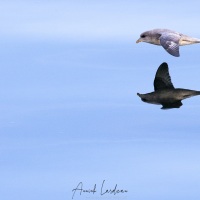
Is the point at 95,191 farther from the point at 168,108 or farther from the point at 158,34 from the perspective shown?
the point at 158,34

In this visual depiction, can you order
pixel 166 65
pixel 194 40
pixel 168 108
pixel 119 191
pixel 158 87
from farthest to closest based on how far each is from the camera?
pixel 194 40, pixel 166 65, pixel 158 87, pixel 168 108, pixel 119 191

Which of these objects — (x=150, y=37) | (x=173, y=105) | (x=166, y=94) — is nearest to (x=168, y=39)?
(x=150, y=37)

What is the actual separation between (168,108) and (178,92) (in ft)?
Result: 2.60

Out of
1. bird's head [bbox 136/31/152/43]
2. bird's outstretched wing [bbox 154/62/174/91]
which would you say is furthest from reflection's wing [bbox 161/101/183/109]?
bird's head [bbox 136/31/152/43]

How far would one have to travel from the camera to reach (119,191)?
43.4 feet

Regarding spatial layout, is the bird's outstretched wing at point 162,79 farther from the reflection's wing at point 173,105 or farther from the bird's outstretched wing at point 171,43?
the reflection's wing at point 173,105

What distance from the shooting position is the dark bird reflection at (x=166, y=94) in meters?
17.1

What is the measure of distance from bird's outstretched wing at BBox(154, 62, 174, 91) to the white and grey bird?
0.47m

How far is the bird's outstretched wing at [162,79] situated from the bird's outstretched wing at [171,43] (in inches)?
16.8

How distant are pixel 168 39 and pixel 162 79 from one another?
2.06 metres

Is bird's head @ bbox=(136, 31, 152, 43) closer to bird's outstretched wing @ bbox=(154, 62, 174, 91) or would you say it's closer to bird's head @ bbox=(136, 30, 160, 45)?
bird's head @ bbox=(136, 30, 160, 45)

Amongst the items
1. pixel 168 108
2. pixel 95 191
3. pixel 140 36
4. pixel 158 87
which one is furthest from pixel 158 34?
pixel 95 191

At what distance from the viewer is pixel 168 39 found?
A: 2036 centimetres

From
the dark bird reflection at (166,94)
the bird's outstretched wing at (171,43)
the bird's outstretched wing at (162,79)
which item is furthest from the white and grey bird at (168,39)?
the dark bird reflection at (166,94)
